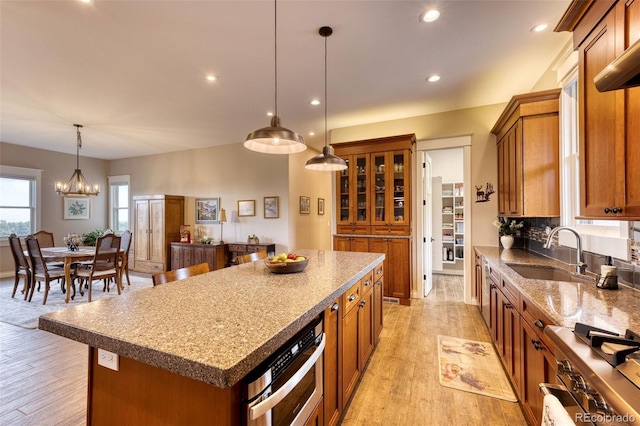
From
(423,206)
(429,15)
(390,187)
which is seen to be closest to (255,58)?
(429,15)

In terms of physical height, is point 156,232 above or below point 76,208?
below

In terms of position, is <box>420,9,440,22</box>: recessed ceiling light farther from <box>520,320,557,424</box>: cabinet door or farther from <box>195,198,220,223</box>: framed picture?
<box>195,198,220,223</box>: framed picture

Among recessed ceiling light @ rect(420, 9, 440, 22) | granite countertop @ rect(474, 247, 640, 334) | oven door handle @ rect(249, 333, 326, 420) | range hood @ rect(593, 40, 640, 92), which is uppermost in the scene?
recessed ceiling light @ rect(420, 9, 440, 22)

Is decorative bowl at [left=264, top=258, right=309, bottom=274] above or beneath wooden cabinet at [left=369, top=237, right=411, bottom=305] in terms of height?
above

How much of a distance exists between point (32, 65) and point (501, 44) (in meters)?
4.79

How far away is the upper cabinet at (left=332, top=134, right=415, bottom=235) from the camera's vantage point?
421cm

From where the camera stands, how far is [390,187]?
429 centimetres

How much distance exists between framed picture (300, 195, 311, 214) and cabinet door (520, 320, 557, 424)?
4.84 m

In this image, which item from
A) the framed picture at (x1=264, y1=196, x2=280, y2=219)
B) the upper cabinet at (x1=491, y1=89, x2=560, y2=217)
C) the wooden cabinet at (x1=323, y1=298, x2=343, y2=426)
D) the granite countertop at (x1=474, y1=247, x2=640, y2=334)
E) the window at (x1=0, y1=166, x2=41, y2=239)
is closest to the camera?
the granite countertop at (x1=474, y1=247, x2=640, y2=334)

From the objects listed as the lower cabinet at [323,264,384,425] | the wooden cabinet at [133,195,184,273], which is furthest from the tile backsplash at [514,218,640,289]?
the wooden cabinet at [133,195,184,273]

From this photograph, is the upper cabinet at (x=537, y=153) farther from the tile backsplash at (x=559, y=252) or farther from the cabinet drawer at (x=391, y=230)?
the cabinet drawer at (x=391, y=230)

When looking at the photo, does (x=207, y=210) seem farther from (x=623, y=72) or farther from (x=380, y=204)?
(x=623, y=72)

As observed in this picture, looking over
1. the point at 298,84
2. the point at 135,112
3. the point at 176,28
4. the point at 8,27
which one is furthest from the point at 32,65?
the point at 298,84

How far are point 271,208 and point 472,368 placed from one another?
4373 mm
